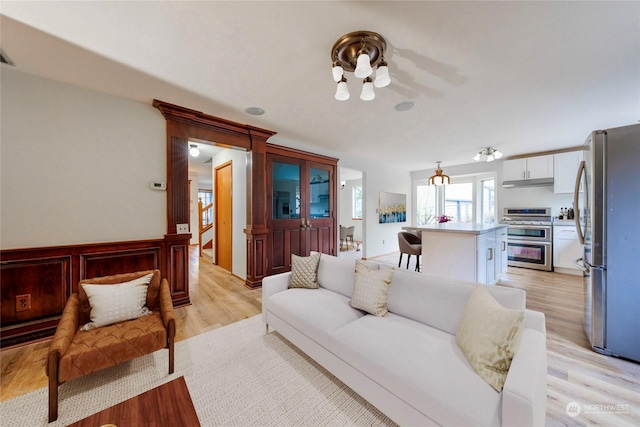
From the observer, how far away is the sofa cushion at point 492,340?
109cm

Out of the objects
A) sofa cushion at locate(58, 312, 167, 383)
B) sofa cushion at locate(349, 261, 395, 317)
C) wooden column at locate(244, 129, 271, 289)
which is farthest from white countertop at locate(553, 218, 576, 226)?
sofa cushion at locate(58, 312, 167, 383)

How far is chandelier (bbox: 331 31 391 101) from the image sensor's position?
1604 millimetres

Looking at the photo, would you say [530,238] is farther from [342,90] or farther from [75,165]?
[75,165]

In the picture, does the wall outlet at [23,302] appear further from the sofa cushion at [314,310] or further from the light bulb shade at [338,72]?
the light bulb shade at [338,72]

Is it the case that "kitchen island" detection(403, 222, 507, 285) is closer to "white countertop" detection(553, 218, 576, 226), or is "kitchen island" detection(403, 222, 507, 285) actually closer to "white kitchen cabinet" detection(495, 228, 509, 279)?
"white kitchen cabinet" detection(495, 228, 509, 279)

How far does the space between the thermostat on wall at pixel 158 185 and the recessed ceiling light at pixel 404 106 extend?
3.07 metres

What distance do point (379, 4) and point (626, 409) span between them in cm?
299

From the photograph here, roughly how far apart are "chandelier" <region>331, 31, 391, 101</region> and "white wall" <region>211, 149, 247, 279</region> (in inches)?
101

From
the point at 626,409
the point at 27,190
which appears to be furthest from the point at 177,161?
the point at 626,409

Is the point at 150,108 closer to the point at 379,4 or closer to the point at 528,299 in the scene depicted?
the point at 379,4

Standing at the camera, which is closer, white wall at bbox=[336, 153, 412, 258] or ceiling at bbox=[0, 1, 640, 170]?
ceiling at bbox=[0, 1, 640, 170]

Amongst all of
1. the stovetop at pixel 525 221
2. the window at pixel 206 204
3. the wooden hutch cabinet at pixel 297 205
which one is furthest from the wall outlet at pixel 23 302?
the stovetop at pixel 525 221

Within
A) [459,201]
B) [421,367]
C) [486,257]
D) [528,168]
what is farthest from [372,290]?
[459,201]

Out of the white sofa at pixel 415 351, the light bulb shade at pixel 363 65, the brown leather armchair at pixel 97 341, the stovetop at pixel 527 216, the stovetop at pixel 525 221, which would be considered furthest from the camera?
the stovetop at pixel 527 216
